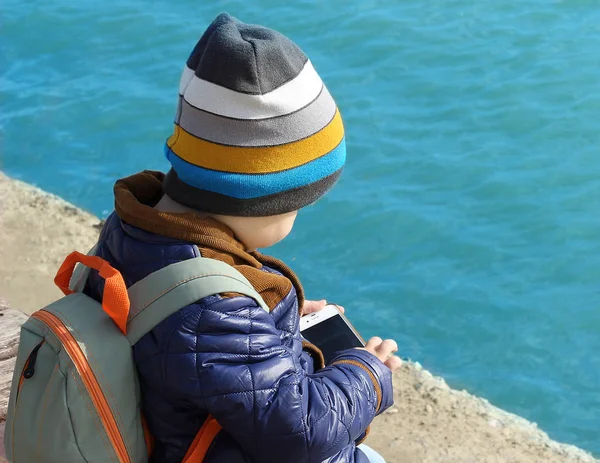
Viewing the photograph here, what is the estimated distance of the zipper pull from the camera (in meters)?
1.82

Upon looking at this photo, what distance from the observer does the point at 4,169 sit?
6.76 metres

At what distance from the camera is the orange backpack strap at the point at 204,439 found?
1.83 metres

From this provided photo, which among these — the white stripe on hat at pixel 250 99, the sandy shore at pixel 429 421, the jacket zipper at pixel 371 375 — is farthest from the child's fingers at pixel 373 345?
the sandy shore at pixel 429 421

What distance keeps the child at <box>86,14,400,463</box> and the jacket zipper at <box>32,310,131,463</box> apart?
92 millimetres

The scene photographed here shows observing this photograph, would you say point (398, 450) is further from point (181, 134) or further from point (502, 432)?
point (181, 134)

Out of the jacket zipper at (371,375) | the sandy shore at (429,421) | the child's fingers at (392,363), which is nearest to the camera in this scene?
the jacket zipper at (371,375)

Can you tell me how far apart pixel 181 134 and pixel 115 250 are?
0.93ft

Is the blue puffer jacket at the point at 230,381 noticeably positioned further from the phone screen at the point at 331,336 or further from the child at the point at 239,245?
the phone screen at the point at 331,336

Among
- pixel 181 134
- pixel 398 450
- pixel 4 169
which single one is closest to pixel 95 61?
pixel 4 169

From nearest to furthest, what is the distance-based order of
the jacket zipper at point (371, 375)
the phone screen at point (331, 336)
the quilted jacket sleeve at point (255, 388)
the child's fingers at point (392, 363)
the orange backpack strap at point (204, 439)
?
the quilted jacket sleeve at point (255, 388), the orange backpack strap at point (204, 439), the jacket zipper at point (371, 375), the child's fingers at point (392, 363), the phone screen at point (331, 336)

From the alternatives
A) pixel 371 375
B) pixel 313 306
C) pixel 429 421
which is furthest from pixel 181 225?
pixel 429 421

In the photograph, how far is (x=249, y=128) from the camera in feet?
6.03

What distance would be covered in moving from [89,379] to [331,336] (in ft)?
3.12

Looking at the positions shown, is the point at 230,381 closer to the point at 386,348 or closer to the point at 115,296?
the point at 115,296
